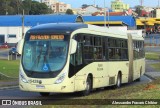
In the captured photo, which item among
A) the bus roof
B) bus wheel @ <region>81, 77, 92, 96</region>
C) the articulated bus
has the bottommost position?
bus wheel @ <region>81, 77, 92, 96</region>

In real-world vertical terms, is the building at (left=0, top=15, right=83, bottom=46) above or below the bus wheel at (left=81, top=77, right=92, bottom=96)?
below

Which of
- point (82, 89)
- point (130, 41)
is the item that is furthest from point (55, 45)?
point (130, 41)

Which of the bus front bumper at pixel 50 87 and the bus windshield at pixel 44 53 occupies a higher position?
the bus windshield at pixel 44 53

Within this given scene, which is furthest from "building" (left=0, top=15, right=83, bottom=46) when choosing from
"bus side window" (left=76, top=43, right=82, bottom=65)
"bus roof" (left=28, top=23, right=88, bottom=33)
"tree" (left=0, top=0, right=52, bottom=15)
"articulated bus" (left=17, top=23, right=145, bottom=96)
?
"bus side window" (left=76, top=43, right=82, bottom=65)

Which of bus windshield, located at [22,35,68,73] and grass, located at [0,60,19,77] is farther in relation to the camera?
grass, located at [0,60,19,77]

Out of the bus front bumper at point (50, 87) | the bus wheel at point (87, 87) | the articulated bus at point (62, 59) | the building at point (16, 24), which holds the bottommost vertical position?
the building at point (16, 24)

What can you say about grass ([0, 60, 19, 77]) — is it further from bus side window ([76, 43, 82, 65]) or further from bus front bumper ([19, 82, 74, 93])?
bus front bumper ([19, 82, 74, 93])

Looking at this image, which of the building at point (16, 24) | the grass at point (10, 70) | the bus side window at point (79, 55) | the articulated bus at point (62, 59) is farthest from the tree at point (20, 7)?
the bus side window at point (79, 55)

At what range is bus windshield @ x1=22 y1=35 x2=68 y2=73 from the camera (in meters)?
16.8

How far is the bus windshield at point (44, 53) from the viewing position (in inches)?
660

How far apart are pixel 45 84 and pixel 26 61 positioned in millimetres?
1336

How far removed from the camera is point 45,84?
54.2 feet

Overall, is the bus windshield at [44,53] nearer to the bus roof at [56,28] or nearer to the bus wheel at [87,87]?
the bus roof at [56,28]

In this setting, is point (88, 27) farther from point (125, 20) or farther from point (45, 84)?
point (125, 20)
